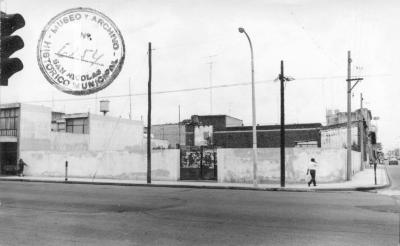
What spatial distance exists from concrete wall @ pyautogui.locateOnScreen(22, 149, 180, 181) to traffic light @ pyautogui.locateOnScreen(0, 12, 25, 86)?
23.9m

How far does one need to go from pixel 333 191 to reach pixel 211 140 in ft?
145

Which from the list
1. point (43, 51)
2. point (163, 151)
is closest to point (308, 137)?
point (163, 151)

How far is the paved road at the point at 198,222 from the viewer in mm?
8961

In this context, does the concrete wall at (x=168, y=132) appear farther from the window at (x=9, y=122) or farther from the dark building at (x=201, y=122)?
the window at (x=9, y=122)

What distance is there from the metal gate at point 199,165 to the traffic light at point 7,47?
23.4 m

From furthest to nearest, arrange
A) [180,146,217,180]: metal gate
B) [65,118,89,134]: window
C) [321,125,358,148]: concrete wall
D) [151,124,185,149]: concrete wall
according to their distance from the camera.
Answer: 1. [151,124,185,149]: concrete wall
2. [321,125,358,148]: concrete wall
3. [65,118,89,134]: window
4. [180,146,217,180]: metal gate

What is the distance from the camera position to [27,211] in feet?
44.8

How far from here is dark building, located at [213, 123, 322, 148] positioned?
6047 centimetres

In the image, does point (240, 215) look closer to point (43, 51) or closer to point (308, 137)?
point (43, 51)

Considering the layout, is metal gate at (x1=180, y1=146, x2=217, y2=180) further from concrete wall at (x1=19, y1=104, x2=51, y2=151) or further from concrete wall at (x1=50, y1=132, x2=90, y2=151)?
concrete wall at (x1=50, y1=132, x2=90, y2=151)

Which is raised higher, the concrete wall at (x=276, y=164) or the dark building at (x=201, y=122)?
the dark building at (x=201, y=122)

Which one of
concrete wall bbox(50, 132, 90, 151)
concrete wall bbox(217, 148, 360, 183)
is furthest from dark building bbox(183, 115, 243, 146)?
concrete wall bbox(217, 148, 360, 183)

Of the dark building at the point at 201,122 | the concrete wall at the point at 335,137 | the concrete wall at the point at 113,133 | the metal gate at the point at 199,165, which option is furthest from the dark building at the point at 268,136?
the metal gate at the point at 199,165

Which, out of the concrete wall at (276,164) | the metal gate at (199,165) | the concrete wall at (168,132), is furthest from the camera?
the concrete wall at (168,132)
